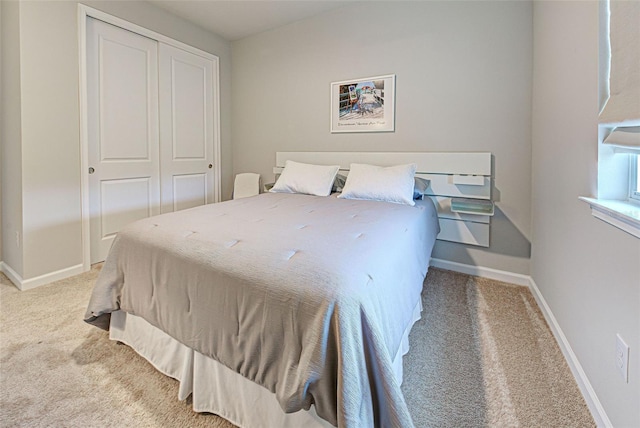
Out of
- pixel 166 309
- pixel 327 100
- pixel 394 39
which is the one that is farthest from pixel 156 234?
pixel 394 39

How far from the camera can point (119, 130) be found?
3148 mm

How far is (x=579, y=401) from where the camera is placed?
1391 mm

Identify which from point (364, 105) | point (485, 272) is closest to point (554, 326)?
point (485, 272)

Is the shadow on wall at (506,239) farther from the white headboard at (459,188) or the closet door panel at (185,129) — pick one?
the closet door panel at (185,129)

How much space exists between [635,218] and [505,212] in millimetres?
1851

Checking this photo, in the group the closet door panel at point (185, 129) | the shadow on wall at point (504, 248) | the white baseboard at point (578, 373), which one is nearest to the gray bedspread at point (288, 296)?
the white baseboard at point (578, 373)

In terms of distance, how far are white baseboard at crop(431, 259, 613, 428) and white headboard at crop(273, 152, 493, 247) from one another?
0.25 meters

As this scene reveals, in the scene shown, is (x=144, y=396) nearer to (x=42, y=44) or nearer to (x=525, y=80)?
(x=42, y=44)

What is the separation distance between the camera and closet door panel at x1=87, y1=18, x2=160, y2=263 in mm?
2951

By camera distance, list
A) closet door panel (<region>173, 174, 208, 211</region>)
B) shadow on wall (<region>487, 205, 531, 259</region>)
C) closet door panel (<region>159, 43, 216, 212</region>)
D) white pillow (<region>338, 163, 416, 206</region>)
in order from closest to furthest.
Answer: white pillow (<region>338, 163, 416, 206</region>)
shadow on wall (<region>487, 205, 531, 259</region>)
closet door panel (<region>159, 43, 216, 212</region>)
closet door panel (<region>173, 174, 208, 211</region>)

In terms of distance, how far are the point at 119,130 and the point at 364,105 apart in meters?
2.45

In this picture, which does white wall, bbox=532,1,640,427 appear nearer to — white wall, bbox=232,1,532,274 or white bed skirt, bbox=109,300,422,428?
white wall, bbox=232,1,532,274

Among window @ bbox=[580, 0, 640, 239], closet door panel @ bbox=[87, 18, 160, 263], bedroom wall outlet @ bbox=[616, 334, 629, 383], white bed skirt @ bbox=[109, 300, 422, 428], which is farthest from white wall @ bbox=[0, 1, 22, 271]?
bedroom wall outlet @ bbox=[616, 334, 629, 383]

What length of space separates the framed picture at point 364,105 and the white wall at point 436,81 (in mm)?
71
